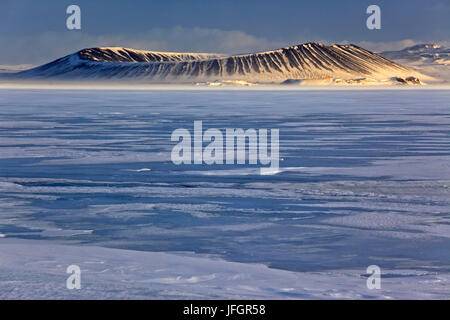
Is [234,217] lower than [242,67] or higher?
lower

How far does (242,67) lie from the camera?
134 metres

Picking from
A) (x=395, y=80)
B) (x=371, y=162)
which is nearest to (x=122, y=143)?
(x=371, y=162)

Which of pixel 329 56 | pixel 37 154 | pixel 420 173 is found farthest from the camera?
pixel 329 56

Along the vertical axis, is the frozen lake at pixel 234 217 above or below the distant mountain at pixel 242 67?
below

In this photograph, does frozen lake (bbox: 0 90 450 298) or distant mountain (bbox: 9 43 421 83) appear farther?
distant mountain (bbox: 9 43 421 83)

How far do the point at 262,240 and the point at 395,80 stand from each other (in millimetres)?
122647

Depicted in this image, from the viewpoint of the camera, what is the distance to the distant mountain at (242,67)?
424 feet

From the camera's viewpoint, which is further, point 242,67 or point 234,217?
point 242,67

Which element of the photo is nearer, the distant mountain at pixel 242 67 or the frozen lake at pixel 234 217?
the frozen lake at pixel 234 217

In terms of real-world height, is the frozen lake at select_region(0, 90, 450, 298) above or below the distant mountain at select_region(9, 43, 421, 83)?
below

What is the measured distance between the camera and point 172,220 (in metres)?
5.99

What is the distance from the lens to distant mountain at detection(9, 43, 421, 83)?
12925 centimetres
